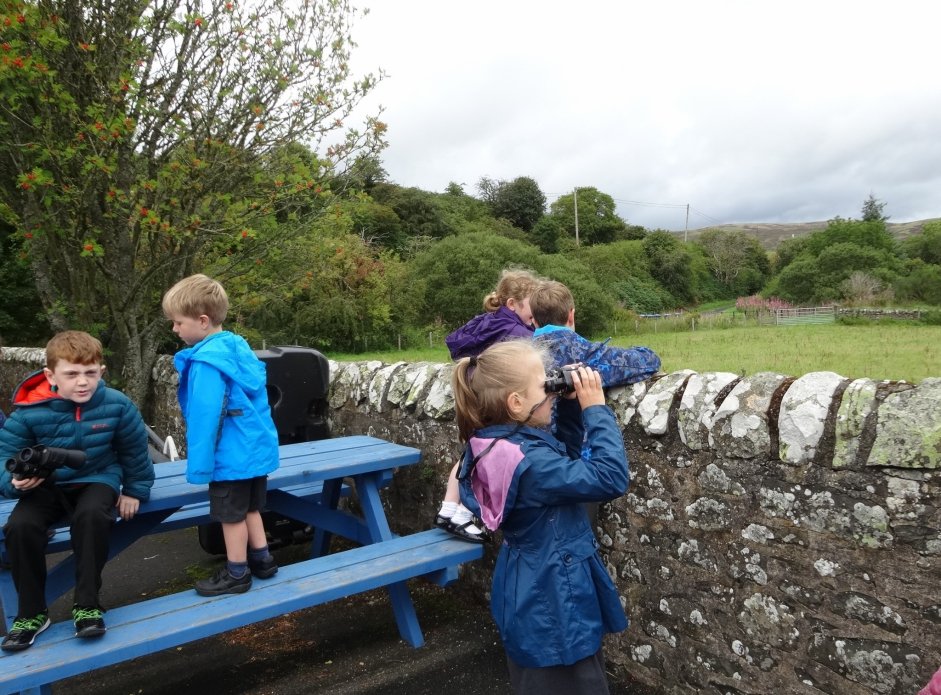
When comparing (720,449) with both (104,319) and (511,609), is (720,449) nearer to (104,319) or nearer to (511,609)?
(511,609)

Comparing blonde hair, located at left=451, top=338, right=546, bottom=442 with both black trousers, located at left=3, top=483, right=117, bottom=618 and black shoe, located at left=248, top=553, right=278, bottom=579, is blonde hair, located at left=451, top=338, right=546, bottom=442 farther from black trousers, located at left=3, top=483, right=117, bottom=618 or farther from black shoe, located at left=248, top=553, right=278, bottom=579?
black trousers, located at left=3, top=483, right=117, bottom=618

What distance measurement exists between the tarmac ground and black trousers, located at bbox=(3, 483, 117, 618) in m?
0.95

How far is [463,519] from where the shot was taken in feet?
11.2

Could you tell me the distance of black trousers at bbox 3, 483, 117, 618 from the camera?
2590mm

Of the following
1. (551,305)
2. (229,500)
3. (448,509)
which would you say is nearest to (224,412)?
(229,500)

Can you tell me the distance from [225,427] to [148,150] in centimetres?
513

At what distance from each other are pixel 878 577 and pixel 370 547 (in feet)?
7.33

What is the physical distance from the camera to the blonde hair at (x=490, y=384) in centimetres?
220

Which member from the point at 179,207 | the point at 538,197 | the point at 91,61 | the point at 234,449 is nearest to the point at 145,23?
the point at 91,61

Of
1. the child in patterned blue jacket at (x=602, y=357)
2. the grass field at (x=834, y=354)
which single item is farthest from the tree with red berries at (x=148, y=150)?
the child in patterned blue jacket at (x=602, y=357)

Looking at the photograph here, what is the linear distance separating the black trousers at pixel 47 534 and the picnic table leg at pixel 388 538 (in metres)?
1.39

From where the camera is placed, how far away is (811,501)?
7.45 feet

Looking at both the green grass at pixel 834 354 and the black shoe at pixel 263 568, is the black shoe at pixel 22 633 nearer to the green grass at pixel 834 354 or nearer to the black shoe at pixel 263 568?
the black shoe at pixel 263 568

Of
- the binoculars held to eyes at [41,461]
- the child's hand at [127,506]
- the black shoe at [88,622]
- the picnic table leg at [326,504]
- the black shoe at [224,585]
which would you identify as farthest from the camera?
the picnic table leg at [326,504]
